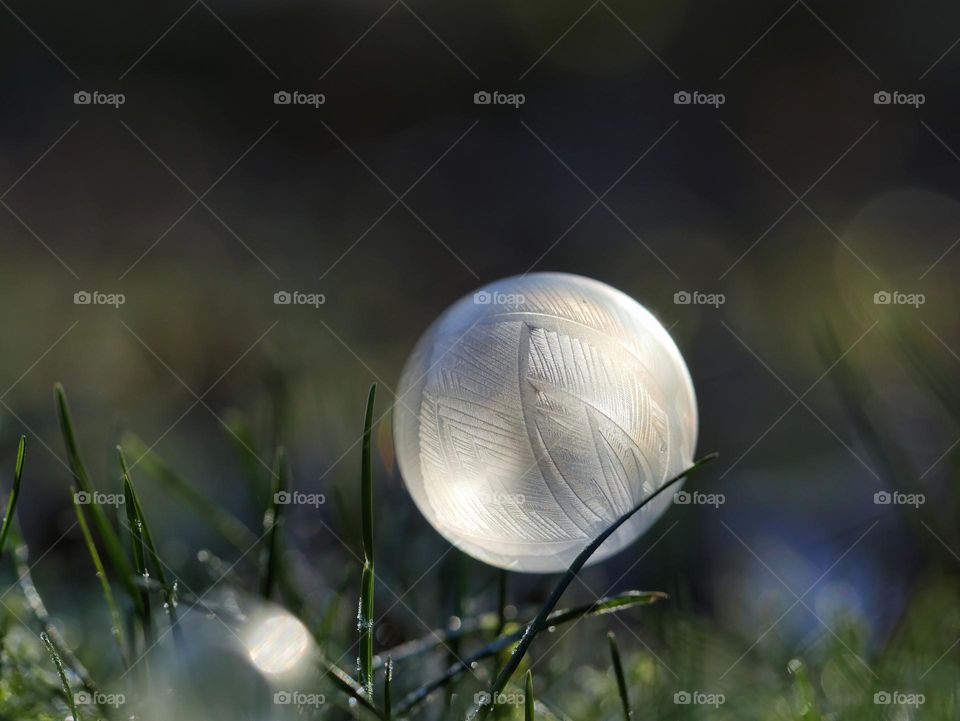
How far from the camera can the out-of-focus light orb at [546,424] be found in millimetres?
1306

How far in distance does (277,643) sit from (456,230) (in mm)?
5715

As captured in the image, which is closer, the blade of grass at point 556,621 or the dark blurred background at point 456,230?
the blade of grass at point 556,621

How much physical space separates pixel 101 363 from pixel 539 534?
3.11 meters

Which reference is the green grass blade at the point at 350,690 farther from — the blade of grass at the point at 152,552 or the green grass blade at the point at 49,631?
the green grass blade at the point at 49,631

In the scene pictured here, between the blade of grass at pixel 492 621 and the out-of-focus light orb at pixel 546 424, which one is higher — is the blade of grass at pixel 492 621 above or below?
below

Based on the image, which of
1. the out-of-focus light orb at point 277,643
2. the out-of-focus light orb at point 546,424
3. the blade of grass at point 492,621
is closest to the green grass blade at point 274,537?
the out-of-focus light orb at point 277,643

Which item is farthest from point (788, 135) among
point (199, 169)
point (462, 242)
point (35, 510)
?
point (35, 510)

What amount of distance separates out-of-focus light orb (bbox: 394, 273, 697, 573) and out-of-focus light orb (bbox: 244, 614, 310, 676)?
12.0 inches

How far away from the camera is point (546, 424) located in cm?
132

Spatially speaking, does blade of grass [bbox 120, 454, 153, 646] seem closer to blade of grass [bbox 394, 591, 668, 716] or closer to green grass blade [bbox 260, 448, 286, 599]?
green grass blade [bbox 260, 448, 286, 599]

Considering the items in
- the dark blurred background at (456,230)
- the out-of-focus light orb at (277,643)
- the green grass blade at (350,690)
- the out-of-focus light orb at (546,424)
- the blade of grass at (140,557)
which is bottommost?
the green grass blade at (350,690)

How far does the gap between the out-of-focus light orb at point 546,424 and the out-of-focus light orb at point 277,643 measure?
12.0 inches

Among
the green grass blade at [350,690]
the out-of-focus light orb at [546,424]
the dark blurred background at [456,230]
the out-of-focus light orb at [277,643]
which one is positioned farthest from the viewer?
the dark blurred background at [456,230]

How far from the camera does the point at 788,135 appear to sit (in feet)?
24.9
